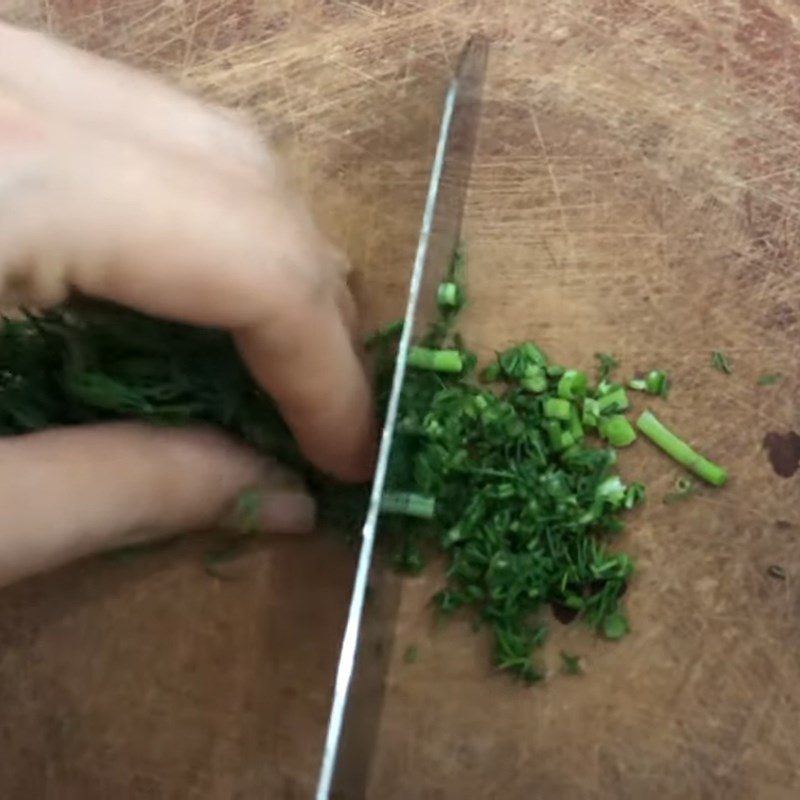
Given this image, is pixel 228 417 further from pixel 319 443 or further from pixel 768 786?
pixel 768 786

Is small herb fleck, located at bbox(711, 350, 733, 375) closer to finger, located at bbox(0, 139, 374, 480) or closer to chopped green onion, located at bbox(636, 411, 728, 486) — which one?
chopped green onion, located at bbox(636, 411, 728, 486)

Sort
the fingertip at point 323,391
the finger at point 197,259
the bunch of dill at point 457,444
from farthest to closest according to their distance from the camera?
the bunch of dill at point 457,444 < the fingertip at point 323,391 < the finger at point 197,259

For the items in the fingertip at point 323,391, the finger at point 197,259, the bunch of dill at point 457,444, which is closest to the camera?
the finger at point 197,259

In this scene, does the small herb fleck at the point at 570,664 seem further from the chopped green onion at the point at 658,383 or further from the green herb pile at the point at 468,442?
the chopped green onion at the point at 658,383

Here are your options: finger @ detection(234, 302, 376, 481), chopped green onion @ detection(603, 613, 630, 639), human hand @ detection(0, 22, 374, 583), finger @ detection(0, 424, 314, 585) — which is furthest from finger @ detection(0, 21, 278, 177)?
chopped green onion @ detection(603, 613, 630, 639)

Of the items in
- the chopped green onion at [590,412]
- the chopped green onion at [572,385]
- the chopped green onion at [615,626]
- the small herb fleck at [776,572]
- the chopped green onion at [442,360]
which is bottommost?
the chopped green onion at [615,626]

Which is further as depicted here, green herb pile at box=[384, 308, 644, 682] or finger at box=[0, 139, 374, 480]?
green herb pile at box=[384, 308, 644, 682]

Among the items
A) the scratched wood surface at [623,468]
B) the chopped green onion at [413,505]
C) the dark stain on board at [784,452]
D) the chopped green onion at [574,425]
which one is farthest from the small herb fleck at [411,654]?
the dark stain on board at [784,452]
